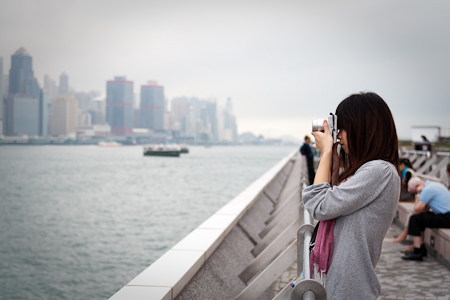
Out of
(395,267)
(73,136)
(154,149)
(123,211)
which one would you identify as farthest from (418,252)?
(73,136)

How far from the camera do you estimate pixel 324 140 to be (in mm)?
1928

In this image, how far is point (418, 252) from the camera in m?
5.91

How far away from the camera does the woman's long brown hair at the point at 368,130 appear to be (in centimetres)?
185

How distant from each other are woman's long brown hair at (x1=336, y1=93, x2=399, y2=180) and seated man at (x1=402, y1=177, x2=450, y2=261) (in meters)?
4.38

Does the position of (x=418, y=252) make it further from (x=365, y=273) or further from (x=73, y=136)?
(x=73, y=136)

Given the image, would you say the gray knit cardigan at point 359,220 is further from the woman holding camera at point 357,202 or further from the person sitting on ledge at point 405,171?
the person sitting on ledge at point 405,171

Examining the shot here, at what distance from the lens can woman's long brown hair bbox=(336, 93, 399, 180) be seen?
1.85 metres

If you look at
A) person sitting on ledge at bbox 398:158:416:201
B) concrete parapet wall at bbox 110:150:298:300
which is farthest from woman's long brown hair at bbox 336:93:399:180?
person sitting on ledge at bbox 398:158:416:201

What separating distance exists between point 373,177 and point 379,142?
17 cm

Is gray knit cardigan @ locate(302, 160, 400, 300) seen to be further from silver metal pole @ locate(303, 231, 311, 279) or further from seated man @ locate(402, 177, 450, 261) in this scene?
seated man @ locate(402, 177, 450, 261)

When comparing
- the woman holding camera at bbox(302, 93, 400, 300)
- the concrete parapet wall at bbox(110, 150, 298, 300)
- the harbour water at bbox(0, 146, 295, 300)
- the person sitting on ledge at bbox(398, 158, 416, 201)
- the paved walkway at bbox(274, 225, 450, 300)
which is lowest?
the harbour water at bbox(0, 146, 295, 300)

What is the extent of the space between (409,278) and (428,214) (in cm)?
116

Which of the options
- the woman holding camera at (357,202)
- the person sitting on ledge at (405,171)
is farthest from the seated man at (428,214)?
the woman holding camera at (357,202)

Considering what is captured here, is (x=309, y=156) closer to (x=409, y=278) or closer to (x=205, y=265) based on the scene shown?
(x=409, y=278)
